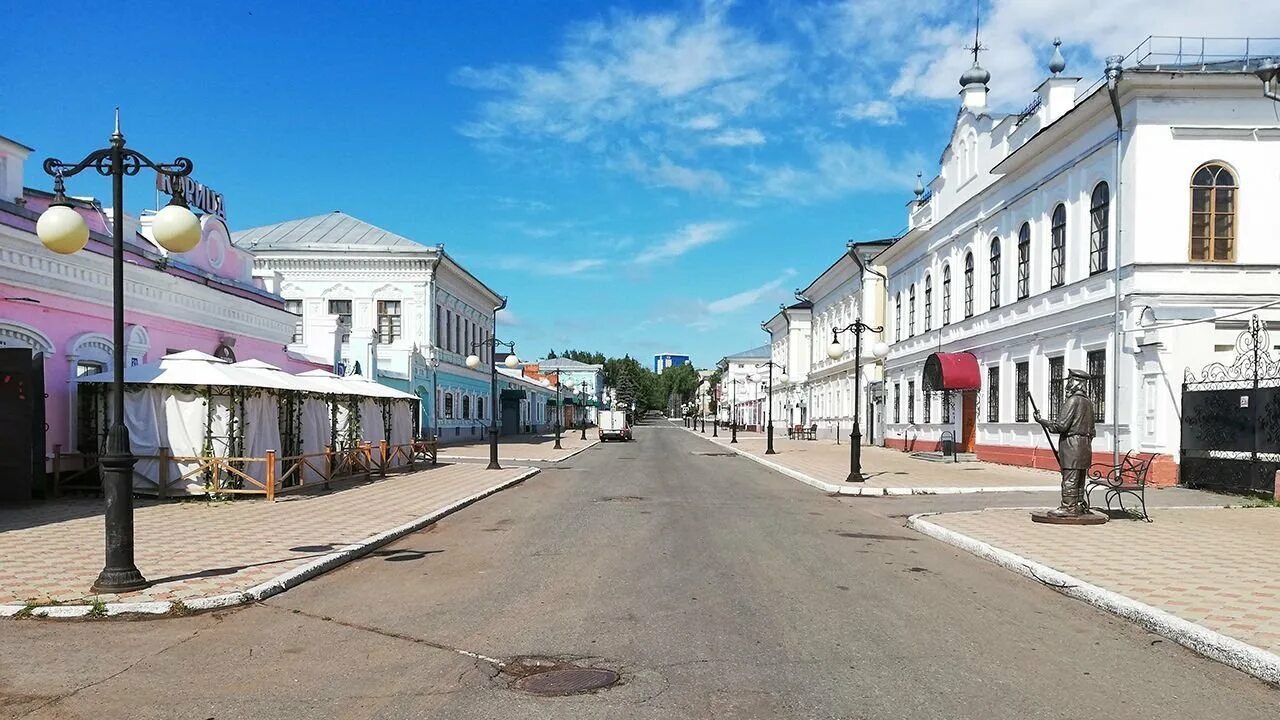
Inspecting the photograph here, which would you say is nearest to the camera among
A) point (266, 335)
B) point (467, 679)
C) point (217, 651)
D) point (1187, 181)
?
point (467, 679)

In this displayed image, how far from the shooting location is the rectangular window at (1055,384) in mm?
23777

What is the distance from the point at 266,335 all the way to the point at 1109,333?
2200 centimetres

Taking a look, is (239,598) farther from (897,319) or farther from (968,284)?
(897,319)

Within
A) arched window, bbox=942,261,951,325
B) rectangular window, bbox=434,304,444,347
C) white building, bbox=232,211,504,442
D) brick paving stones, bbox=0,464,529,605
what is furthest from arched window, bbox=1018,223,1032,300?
rectangular window, bbox=434,304,444,347

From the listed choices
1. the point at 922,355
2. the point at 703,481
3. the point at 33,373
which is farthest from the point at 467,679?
the point at 922,355

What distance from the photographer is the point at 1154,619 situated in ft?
22.3

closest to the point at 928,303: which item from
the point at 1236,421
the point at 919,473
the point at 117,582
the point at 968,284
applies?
the point at 968,284

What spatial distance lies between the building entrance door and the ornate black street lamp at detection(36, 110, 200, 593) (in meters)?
27.5

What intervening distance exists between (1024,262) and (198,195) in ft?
76.4

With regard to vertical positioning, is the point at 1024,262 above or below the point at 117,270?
above

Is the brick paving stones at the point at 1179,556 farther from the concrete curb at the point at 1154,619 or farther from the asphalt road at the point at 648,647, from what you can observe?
the asphalt road at the point at 648,647

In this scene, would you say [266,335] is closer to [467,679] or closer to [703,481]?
[703,481]

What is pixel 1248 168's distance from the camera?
20.1 metres

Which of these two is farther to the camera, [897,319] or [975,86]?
[897,319]
